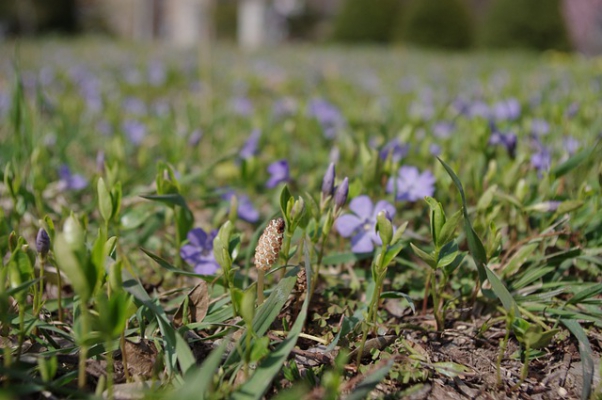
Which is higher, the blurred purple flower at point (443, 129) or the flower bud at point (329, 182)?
the flower bud at point (329, 182)

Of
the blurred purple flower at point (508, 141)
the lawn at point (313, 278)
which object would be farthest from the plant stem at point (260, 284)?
the blurred purple flower at point (508, 141)

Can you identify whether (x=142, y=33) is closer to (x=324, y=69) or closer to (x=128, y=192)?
(x=324, y=69)

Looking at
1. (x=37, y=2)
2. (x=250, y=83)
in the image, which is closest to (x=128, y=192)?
(x=250, y=83)

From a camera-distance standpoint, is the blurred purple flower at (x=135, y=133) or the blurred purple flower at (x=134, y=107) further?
the blurred purple flower at (x=134, y=107)

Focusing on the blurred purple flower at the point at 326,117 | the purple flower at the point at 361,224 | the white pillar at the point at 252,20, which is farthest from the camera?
the white pillar at the point at 252,20

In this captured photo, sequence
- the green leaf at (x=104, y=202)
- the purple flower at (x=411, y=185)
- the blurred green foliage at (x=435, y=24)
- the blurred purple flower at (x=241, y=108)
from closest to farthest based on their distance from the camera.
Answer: the green leaf at (x=104, y=202), the purple flower at (x=411, y=185), the blurred purple flower at (x=241, y=108), the blurred green foliage at (x=435, y=24)

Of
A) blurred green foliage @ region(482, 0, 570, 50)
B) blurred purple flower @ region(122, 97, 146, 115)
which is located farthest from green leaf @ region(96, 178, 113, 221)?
blurred green foliage @ region(482, 0, 570, 50)

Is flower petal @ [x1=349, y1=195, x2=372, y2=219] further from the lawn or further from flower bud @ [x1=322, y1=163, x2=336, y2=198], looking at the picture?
flower bud @ [x1=322, y1=163, x2=336, y2=198]

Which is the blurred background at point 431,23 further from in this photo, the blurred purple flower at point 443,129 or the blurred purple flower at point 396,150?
the blurred purple flower at point 396,150
